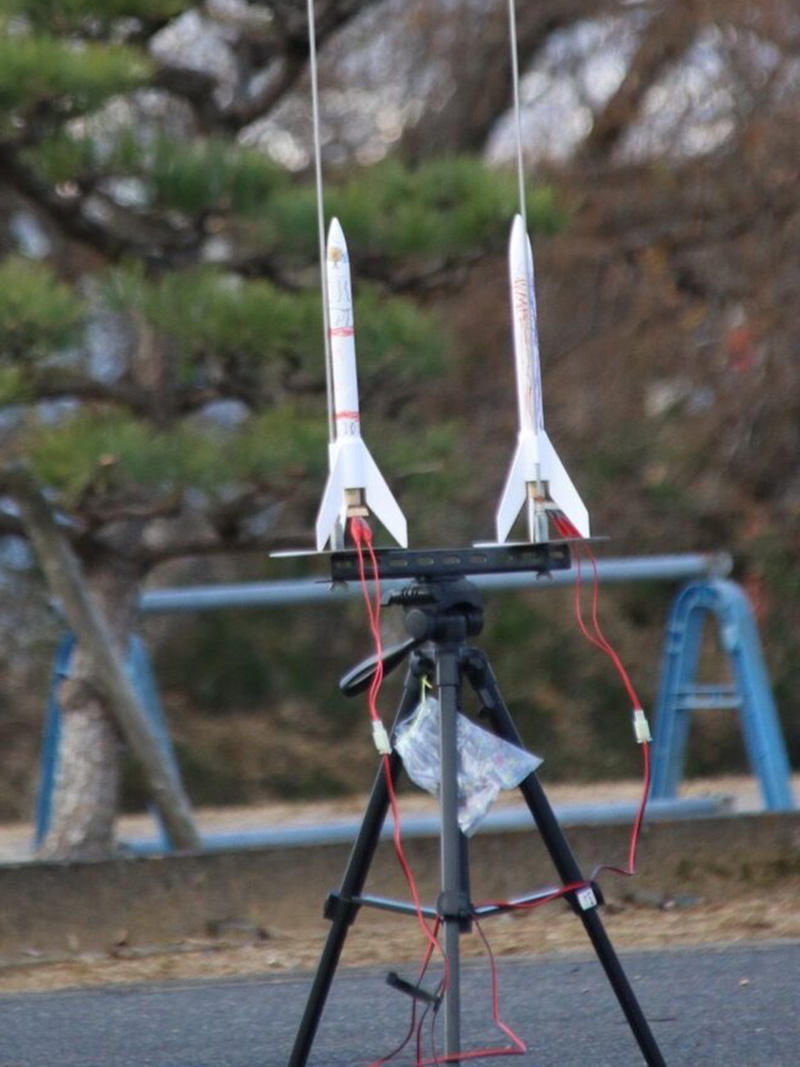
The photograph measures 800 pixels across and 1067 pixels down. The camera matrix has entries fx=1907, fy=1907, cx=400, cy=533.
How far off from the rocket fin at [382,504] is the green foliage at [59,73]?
9.15ft

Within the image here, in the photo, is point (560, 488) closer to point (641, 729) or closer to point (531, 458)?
point (531, 458)

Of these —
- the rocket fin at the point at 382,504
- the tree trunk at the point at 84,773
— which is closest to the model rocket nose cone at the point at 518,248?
the rocket fin at the point at 382,504

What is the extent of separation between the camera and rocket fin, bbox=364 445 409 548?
3.70 m

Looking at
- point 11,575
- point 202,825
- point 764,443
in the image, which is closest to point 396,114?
point 764,443

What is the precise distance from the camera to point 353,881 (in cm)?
370

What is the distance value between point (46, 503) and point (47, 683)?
4.37 meters

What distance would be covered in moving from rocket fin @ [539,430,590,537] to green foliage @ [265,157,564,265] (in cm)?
306

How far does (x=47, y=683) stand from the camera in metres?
10.9

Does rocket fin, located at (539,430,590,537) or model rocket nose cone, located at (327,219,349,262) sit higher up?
model rocket nose cone, located at (327,219,349,262)

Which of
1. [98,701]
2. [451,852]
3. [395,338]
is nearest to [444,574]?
[451,852]

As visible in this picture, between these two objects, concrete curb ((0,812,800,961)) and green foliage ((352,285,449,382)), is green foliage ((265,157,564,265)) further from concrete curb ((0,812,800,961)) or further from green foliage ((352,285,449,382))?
concrete curb ((0,812,800,961))

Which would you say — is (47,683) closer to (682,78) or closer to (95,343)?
(95,343)

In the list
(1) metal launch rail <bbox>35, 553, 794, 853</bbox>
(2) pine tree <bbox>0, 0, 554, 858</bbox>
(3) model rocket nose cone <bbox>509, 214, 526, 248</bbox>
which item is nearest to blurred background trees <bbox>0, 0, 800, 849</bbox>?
(1) metal launch rail <bbox>35, 553, 794, 853</bbox>

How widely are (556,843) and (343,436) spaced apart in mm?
880
